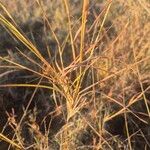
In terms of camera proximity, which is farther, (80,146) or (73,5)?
(73,5)

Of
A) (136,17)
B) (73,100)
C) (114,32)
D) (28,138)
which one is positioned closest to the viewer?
(73,100)

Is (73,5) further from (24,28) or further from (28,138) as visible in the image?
(28,138)

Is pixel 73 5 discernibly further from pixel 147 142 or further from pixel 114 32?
pixel 147 142

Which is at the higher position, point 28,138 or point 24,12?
point 24,12

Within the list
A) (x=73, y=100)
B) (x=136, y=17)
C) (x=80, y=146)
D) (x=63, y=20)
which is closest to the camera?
(x=73, y=100)

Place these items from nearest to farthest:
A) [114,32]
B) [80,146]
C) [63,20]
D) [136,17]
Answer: [80,146]
[136,17]
[114,32]
[63,20]

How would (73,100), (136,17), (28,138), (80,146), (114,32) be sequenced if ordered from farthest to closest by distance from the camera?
(114,32) → (136,17) → (28,138) → (80,146) → (73,100)

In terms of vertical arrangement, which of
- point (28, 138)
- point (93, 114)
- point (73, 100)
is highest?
point (73, 100)

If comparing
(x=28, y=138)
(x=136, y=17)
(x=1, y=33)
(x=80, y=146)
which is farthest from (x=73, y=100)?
(x=1, y=33)

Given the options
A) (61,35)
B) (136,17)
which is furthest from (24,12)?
(136,17)
